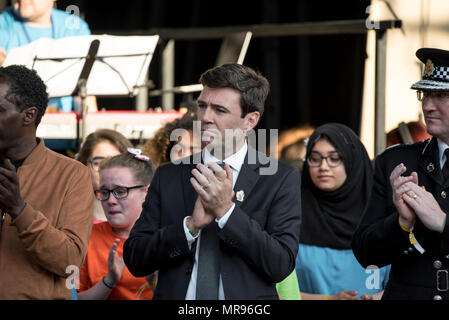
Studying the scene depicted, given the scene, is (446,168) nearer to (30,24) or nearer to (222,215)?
(222,215)

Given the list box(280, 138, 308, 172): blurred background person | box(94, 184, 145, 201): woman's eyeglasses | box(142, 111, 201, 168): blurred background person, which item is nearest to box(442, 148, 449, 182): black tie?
box(94, 184, 145, 201): woman's eyeglasses

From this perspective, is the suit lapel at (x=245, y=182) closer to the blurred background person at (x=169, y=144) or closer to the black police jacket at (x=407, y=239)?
the black police jacket at (x=407, y=239)

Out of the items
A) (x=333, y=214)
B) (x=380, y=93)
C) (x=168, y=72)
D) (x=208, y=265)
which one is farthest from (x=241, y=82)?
(x=168, y=72)

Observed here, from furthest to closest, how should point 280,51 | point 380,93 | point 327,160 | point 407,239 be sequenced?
point 280,51
point 380,93
point 327,160
point 407,239

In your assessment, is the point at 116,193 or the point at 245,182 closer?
the point at 245,182

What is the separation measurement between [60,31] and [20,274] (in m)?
3.73

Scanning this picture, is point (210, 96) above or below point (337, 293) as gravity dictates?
above

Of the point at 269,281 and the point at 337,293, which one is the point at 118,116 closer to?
the point at 337,293

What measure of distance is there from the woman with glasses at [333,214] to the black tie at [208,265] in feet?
4.38

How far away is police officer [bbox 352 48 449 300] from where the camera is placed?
296 cm

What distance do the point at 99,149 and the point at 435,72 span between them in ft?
A: 7.11

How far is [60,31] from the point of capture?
6.25m

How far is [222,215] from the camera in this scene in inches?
115
